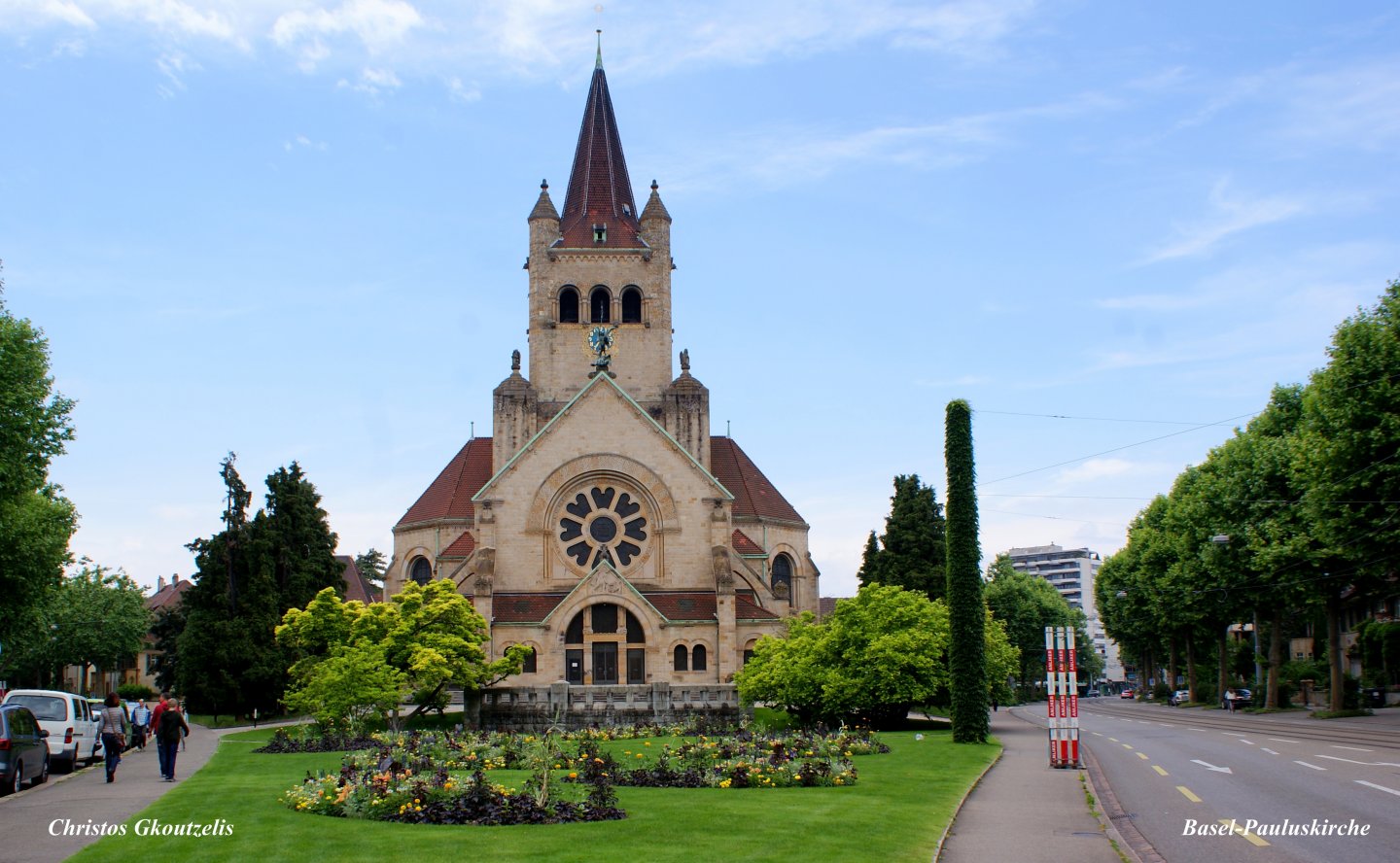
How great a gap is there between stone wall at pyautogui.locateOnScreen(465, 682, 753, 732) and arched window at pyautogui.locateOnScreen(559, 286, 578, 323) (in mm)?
27303

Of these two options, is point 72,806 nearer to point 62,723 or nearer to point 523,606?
point 62,723

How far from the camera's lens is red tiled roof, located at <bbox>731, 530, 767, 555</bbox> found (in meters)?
67.5

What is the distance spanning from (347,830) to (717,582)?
41.4m

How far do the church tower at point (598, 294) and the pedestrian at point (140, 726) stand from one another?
32764 mm

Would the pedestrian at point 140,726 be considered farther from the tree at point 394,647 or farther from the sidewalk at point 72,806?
the sidewalk at point 72,806

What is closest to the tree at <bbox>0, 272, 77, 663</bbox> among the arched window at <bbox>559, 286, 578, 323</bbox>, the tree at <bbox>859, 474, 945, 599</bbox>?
the arched window at <bbox>559, 286, 578, 323</bbox>

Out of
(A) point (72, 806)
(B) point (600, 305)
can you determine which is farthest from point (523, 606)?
(A) point (72, 806)

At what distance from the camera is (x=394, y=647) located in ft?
142

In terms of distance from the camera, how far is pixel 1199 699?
78.2m

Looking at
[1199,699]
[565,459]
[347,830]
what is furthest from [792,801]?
[1199,699]

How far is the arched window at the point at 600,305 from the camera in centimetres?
7106

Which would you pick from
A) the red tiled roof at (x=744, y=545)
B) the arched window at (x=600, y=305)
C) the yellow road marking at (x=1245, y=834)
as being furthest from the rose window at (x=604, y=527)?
the yellow road marking at (x=1245, y=834)

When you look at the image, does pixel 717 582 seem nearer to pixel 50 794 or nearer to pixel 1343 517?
pixel 1343 517

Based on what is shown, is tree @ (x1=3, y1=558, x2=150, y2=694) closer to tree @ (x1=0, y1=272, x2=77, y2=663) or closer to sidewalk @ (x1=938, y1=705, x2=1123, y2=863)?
tree @ (x1=0, y1=272, x2=77, y2=663)
